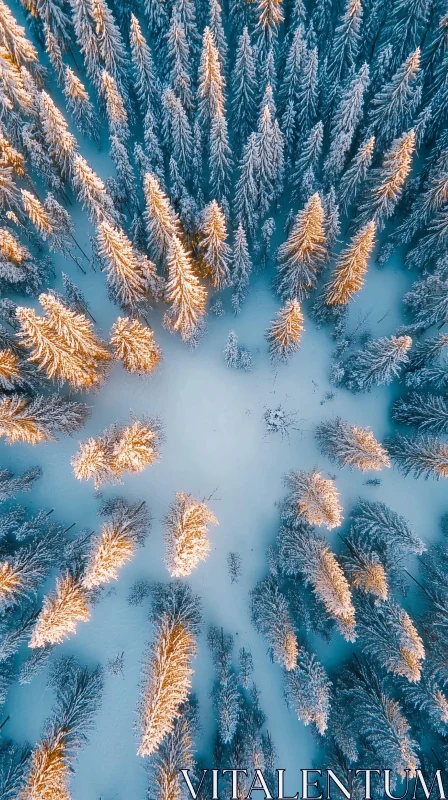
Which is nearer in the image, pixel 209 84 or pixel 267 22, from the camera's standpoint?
pixel 209 84

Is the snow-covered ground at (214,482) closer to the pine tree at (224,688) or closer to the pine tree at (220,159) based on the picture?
the pine tree at (224,688)

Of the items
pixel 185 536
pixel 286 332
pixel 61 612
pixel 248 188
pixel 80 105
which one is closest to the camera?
pixel 61 612

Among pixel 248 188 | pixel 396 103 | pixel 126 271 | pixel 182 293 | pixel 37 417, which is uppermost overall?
pixel 396 103

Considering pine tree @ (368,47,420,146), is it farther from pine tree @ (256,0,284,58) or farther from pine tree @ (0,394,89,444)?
pine tree @ (0,394,89,444)

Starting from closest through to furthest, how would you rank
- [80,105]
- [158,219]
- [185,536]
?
[185,536] → [158,219] → [80,105]

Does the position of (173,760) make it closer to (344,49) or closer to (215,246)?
(215,246)

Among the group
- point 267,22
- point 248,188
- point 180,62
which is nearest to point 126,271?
point 248,188
